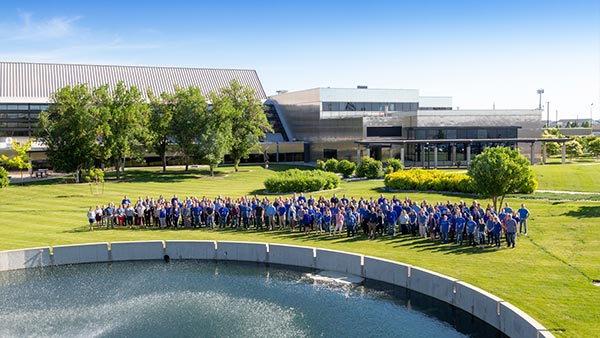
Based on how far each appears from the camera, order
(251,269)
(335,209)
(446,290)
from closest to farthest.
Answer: (446,290)
(251,269)
(335,209)

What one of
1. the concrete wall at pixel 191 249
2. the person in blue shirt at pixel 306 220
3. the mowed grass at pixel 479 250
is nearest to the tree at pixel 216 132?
the mowed grass at pixel 479 250

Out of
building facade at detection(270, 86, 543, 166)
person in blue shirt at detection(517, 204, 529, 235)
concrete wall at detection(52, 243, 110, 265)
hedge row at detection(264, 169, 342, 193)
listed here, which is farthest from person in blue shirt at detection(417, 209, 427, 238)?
building facade at detection(270, 86, 543, 166)

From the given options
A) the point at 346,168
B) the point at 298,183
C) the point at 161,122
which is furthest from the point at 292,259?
the point at 161,122

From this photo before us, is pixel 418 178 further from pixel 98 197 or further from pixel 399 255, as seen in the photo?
pixel 98 197

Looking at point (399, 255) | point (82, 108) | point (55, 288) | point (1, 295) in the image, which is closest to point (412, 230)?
point (399, 255)

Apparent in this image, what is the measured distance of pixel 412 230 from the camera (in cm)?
2852

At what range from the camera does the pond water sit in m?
19.5

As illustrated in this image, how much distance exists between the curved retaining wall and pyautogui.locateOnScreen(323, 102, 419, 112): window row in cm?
4893

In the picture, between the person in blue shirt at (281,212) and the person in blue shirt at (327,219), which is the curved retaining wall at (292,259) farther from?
the person in blue shirt at (281,212)

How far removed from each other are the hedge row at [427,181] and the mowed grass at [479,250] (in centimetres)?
122

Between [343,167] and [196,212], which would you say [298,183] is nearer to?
[343,167]

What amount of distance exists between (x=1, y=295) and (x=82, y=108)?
108ft

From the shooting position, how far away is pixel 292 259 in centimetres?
2692

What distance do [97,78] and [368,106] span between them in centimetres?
3460
